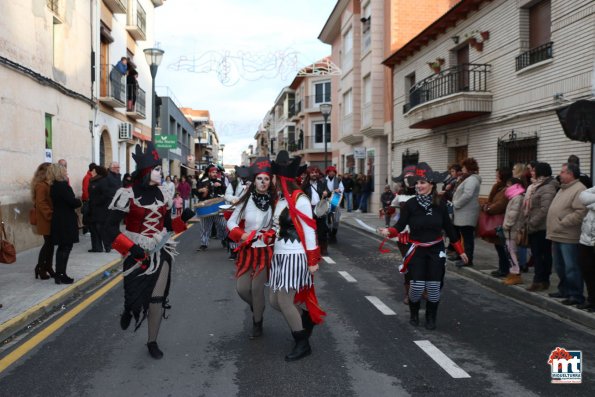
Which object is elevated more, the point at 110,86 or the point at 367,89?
the point at 367,89

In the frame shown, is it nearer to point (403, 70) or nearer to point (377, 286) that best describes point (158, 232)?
point (377, 286)

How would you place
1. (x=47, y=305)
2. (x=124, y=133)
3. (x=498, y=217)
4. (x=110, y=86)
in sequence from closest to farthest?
1. (x=47, y=305)
2. (x=498, y=217)
3. (x=110, y=86)
4. (x=124, y=133)

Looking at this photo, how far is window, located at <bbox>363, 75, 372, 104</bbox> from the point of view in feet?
86.6

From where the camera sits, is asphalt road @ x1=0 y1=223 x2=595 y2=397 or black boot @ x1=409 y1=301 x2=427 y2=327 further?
black boot @ x1=409 y1=301 x2=427 y2=327

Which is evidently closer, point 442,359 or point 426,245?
point 442,359

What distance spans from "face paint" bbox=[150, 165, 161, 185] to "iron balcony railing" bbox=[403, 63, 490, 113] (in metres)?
12.5

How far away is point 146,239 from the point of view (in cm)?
505

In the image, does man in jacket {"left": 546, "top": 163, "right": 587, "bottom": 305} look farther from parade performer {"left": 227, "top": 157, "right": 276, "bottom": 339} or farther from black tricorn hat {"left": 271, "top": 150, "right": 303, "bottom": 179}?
parade performer {"left": 227, "top": 157, "right": 276, "bottom": 339}

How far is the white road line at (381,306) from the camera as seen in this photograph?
6921 millimetres

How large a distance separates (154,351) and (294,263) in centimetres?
146

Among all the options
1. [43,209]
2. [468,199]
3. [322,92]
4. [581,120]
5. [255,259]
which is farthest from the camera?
[322,92]

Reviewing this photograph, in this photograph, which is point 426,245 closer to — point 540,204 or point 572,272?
point 572,272

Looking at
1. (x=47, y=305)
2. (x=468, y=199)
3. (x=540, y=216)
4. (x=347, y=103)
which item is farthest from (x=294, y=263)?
(x=347, y=103)

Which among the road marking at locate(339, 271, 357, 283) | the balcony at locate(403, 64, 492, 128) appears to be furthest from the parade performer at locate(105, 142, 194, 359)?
the balcony at locate(403, 64, 492, 128)
